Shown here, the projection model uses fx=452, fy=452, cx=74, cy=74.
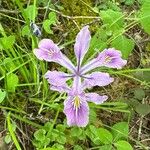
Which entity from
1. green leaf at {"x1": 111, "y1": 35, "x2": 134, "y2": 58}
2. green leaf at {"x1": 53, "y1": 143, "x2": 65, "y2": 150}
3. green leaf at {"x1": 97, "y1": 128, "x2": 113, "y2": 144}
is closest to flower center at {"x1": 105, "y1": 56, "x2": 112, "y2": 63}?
green leaf at {"x1": 111, "y1": 35, "x2": 134, "y2": 58}

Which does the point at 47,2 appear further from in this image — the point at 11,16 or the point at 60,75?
the point at 60,75

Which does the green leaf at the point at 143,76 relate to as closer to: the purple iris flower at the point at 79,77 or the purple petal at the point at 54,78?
the purple iris flower at the point at 79,77

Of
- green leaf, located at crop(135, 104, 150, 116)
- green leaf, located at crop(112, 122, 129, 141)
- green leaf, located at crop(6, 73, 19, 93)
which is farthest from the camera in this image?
green leaf, located at crop(135, 104, 150, 116)

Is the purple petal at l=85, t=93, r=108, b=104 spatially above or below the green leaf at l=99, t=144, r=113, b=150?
above

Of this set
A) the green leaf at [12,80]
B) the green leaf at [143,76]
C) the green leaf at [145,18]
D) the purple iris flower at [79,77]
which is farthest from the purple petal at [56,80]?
the green leaf at [143,76]

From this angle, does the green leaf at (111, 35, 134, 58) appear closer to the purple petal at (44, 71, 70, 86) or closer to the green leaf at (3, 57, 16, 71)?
Result: the purple petal at (44, 71, 70, 86)

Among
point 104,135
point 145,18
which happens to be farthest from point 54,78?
point 145,18
